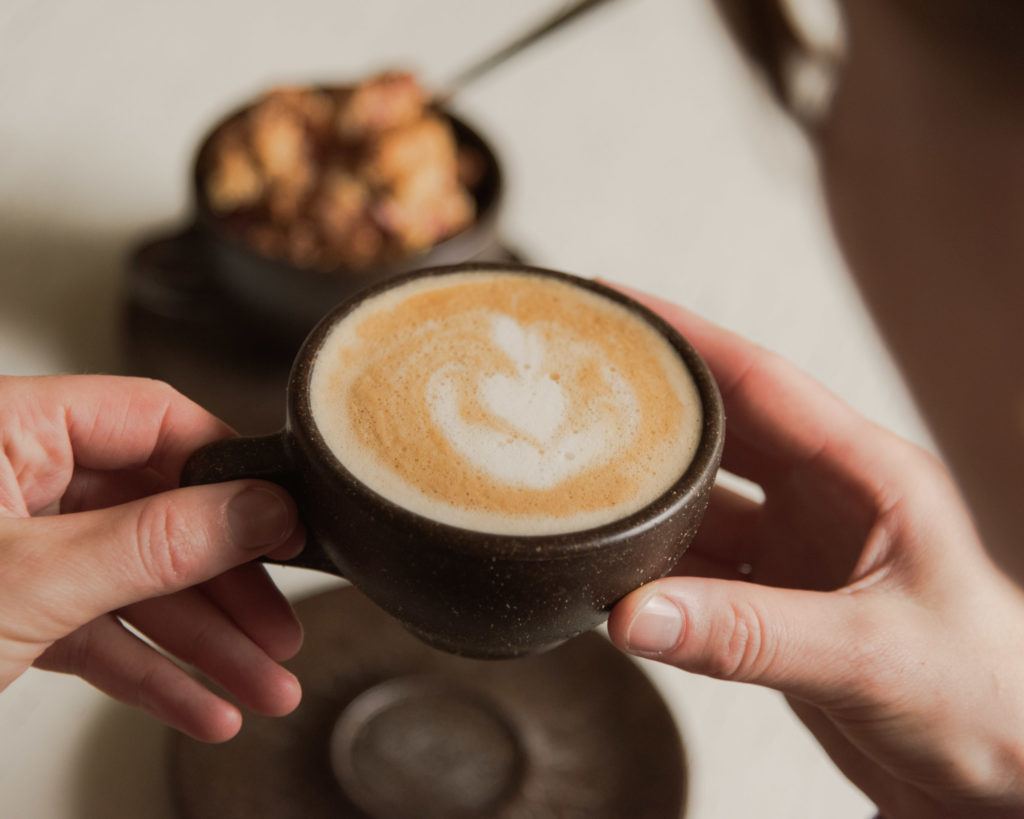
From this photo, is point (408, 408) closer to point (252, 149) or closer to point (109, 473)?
point (109, 473)

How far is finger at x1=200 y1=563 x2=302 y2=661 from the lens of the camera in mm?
776

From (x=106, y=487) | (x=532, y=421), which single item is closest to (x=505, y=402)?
(x=532, y=421)

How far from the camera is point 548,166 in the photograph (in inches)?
54.0

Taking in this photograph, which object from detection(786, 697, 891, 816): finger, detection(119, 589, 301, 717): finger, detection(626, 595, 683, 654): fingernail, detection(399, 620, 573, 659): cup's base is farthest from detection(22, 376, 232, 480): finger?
detection(786, 697, 891, 816): finger

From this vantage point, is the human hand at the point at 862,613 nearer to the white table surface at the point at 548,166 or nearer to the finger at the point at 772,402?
the finger at the point at 772,402

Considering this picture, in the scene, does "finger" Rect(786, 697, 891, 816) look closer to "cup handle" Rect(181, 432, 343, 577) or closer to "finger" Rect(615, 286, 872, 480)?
"finger" Rect(615, 286, 872, 480)

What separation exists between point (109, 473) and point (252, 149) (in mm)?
379

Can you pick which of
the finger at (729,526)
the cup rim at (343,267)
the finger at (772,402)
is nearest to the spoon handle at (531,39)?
the cup rim at (343,267)

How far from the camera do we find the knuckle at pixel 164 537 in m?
0.58

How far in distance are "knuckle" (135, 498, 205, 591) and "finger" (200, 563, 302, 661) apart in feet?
0.59

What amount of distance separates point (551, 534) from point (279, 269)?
52 centimetres

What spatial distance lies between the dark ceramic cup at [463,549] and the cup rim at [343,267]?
1.11ft

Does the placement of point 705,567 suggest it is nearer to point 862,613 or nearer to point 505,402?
point 862,613

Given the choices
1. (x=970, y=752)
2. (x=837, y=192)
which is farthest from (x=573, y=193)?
(x=970, y=752)
